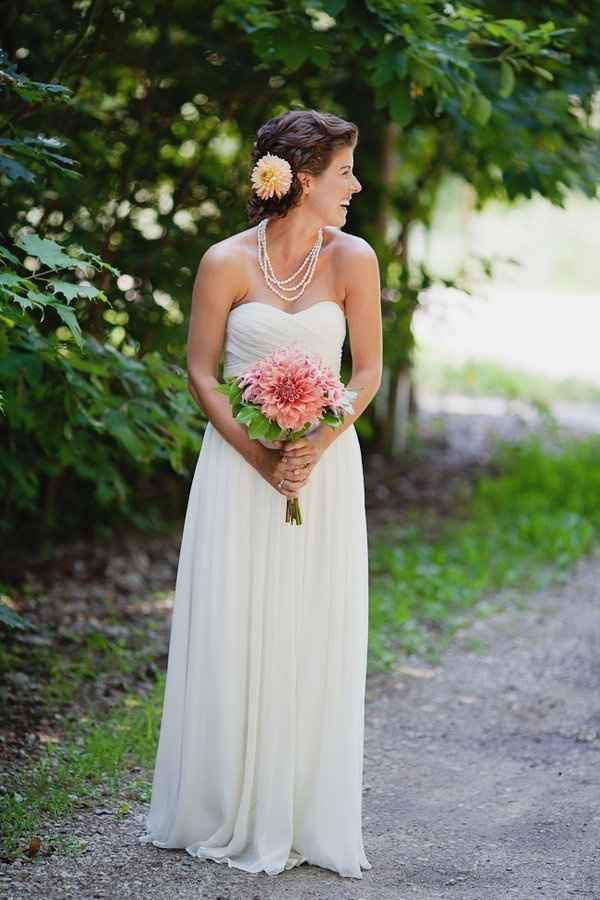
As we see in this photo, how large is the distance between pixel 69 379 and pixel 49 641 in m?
1.99

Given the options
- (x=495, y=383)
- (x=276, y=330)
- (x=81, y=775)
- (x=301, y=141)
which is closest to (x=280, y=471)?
(x=276, y=330)

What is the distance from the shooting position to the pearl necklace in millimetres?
3744

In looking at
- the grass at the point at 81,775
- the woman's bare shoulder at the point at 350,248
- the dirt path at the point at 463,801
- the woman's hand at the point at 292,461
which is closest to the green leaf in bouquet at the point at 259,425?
the woman's hand at the point at 292,461

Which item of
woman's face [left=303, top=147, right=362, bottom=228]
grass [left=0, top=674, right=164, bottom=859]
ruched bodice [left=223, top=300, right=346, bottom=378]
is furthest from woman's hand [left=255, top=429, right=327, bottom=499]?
grass [left=0, top=674, right=164, bottom=859]

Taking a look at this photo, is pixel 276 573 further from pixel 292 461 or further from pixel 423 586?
pixel 423 586

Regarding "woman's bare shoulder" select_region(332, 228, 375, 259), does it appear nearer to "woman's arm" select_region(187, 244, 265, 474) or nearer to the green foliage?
"woman's arm" select_region(187, 244, 265, 474)

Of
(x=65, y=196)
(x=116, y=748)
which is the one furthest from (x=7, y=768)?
(x=65, y=196)

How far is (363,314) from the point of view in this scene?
12.5 ft

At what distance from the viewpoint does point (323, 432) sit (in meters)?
3.62

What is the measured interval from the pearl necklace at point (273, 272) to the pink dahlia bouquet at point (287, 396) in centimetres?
29

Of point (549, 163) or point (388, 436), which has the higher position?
point (549, 163)

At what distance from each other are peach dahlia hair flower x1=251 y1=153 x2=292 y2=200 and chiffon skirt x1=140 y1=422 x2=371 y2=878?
757 millimetres

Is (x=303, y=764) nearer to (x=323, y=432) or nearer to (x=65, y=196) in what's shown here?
(x=323, y=432)

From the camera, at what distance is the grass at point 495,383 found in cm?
1445
